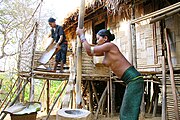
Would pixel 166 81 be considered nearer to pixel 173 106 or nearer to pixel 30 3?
pixel 173 106

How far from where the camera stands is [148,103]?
733 cm

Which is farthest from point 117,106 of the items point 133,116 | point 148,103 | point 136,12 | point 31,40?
point 133,116

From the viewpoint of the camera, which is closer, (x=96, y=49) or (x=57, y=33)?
(x=96, y=49)

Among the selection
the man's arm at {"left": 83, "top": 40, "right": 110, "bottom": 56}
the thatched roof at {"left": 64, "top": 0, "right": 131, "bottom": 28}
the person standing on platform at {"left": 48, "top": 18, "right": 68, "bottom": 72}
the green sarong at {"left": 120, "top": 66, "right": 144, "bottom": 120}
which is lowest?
the green sarong at {"left": 120, "top": 66, "right": 144, "bottom": 120}

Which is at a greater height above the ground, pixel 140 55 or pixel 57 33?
pixel 57 33

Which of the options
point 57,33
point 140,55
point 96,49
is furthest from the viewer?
point 140,55

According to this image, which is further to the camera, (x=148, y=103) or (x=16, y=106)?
(x=148, y=103)

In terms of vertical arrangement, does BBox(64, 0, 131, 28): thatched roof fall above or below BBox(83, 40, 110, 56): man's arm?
above

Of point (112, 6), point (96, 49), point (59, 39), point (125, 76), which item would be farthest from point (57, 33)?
point (125, 76)

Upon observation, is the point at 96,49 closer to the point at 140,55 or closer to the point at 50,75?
the point at 50,75

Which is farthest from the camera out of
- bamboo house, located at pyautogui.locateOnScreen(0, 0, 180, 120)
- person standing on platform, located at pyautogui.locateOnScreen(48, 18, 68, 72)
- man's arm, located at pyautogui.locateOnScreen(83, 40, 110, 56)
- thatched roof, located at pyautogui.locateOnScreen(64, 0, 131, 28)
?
thatched roof, located at pyautogui.locateOnScreen(64, 0, 131, 28)

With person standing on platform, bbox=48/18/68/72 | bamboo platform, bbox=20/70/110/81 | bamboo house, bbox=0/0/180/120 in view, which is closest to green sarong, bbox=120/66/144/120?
bamboo house, bbox=0/0/180/120

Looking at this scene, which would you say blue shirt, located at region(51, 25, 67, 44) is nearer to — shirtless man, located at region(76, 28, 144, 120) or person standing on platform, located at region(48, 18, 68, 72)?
person standing on platform, located at region(48, 18, 68, 72)

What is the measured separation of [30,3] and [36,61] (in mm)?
9752
